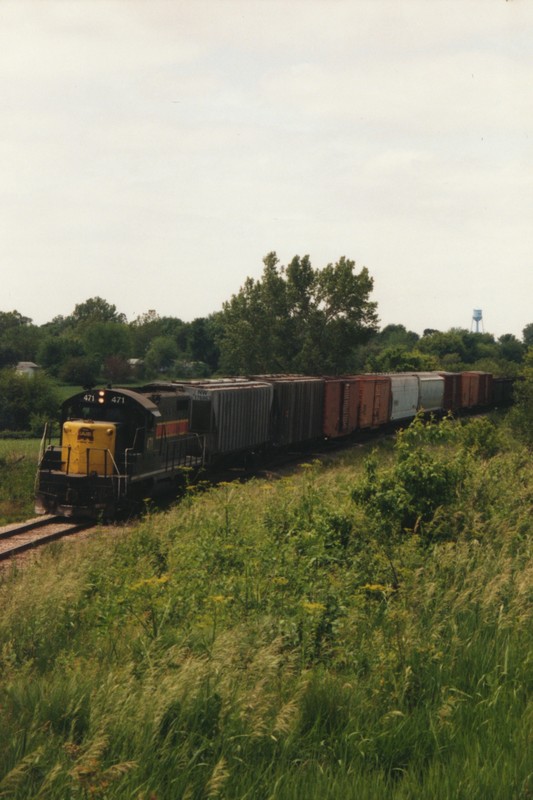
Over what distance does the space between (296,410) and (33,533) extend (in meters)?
16.4

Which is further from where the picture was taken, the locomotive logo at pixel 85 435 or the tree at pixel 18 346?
the tree at pixel 18 346

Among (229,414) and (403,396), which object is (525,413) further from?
(229,414)

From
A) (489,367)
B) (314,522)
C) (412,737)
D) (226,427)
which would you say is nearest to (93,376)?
(489,367)

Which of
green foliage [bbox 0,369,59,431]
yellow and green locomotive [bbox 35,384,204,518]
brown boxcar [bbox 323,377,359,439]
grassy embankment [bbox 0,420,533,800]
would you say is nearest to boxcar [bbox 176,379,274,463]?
yellow and green locomotive [bbox 35,384,204,518]

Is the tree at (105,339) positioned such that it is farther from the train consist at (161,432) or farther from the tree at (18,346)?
the train consist at (161,432)

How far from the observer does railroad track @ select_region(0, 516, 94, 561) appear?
18.6 m

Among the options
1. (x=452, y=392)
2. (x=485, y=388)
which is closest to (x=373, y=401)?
(x=452, y=392)

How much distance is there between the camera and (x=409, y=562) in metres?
11.4

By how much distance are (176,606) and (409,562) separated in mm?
3244

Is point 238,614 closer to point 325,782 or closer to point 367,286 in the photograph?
point 325,782

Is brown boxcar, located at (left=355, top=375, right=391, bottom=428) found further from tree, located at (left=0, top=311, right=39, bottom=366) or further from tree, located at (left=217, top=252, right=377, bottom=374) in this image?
tree, located at (left=0, top=311, right=39, bottom=366)

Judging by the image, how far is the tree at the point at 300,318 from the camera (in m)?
79.6

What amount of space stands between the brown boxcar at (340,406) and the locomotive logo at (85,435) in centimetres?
1717

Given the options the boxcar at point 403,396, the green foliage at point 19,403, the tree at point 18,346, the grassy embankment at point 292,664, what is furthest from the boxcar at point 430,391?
the tree at point 18,346
